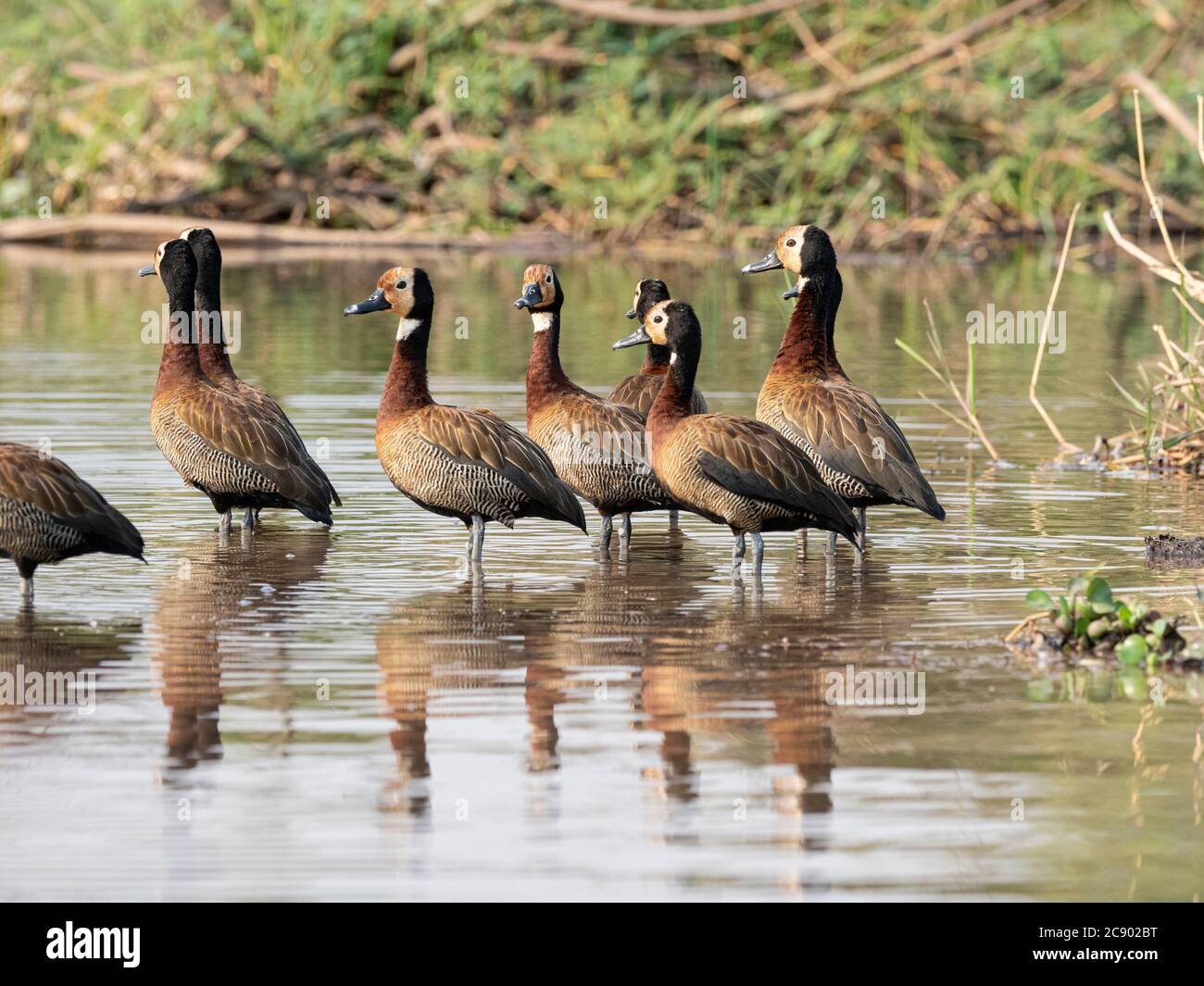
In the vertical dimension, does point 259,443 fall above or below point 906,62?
below

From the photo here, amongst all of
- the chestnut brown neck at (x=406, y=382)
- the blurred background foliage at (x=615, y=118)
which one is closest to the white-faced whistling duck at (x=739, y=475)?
the chestnut brown neck at (x=406, y=382)

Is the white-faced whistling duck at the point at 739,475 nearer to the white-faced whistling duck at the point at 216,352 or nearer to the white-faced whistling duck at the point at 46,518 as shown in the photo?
the white-faced whistling duck at the point at 216,352

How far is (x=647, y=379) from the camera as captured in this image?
1289cm

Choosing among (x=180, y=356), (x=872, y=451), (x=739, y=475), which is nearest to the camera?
(x=739, y=475)

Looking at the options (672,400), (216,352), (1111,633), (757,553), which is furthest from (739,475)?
(216,352)

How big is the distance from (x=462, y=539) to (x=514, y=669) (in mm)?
3381

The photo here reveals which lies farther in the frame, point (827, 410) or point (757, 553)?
point (827, 410)

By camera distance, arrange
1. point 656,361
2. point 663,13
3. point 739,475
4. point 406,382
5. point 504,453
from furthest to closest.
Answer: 1. point 663,13
2. point 656,361
3. point 406,382
4. point 504,453
5. point 739,475

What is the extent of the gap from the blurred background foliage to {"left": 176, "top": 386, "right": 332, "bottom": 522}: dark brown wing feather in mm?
20517

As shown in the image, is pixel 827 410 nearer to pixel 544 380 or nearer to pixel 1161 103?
pixel 544 380

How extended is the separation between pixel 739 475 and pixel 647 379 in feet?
7.89

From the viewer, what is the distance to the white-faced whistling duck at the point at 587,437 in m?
11.5

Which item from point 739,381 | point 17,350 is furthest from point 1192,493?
point 17,350

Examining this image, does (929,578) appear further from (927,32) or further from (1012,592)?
(927,32)
